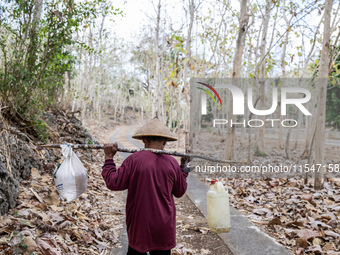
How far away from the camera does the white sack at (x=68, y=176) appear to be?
3.05m

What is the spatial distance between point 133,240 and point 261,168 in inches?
349

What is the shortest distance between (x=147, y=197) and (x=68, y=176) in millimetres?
Answer: 1052

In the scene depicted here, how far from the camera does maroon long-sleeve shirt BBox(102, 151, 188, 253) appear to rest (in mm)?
2537

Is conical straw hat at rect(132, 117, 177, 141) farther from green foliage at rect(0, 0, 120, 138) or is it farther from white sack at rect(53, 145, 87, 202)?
green foliage at rect(0, 0, 120, 138)

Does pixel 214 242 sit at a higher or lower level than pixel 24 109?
lower

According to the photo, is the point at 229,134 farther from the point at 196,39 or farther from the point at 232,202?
the point at 196,39

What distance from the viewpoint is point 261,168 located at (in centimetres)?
1057

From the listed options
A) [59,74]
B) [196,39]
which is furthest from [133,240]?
[196,39]

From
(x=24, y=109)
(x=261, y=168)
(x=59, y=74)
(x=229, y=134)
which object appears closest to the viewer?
(x=24, y=109)

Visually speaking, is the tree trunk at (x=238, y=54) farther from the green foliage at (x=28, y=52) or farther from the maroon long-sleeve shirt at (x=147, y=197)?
the maroon long-sleeve shirt at (x=147, y=197)

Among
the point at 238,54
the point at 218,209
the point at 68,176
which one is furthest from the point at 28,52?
the point at 238,54

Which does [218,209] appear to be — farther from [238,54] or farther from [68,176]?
[238,54]

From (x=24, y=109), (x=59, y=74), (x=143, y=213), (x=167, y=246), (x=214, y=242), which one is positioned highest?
(x=59, y=74)

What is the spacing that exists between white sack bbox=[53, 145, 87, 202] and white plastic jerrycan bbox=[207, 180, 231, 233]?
1518 mm
